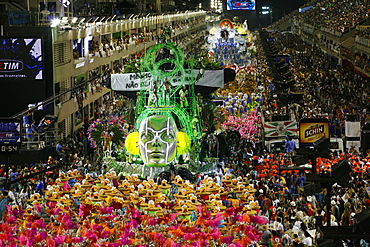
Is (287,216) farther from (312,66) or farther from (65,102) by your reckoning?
(312,66)

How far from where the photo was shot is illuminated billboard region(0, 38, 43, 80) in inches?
1535

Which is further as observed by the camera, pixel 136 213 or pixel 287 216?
pixel 287 216

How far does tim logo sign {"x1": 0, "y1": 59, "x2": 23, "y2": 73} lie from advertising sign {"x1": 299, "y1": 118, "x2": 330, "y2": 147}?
47.9 ft

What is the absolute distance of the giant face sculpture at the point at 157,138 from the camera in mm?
29656

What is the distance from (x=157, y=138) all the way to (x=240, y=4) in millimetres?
145742

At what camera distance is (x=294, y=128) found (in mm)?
36062

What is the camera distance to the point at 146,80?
3397cm

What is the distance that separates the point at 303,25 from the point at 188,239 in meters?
123

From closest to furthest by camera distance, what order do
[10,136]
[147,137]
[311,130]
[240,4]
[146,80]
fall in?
1. [10,136]
2. [147,137]
3. [311,130]
4. [146,80]
5. [240,4]

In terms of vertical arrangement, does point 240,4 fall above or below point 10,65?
above

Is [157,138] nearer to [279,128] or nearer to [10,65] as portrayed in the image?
[279,128]

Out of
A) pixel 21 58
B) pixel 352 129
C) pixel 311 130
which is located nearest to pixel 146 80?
pixel 311 130

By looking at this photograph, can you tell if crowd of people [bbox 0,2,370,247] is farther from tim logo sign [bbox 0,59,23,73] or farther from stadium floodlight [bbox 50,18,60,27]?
stadium floodlight [bbox 50,18,60,27]

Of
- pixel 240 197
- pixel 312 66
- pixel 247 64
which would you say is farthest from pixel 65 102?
pixel 312 66
